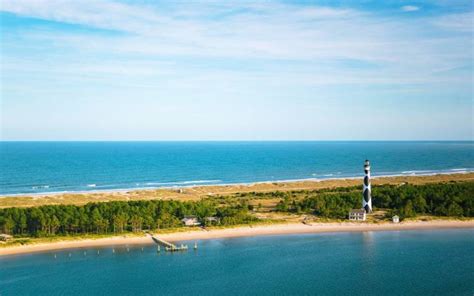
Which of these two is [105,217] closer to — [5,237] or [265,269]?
[5,237]

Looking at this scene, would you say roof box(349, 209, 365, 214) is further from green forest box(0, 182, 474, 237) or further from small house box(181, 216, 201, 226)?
small house box(181, 216, 201, 226)

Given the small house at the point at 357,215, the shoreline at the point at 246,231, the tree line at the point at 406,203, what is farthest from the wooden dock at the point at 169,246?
the small house at the point at 357,215

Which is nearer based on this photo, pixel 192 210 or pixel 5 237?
pixel 5 237

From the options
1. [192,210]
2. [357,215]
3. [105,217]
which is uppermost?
[105,217]

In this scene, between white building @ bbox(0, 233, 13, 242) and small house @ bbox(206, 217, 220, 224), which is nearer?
white building @ bbox(0, 233, 13, 242)

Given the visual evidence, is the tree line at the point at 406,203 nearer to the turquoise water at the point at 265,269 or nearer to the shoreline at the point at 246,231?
the shoreline at the point at 246,231

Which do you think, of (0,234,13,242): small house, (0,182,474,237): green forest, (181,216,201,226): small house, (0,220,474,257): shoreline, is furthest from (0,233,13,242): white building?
(181,216,201,226): small house

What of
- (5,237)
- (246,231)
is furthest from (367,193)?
(5,237)

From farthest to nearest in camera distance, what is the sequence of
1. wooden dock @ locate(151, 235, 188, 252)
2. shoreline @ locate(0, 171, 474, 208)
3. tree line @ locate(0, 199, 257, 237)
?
shoreline @ locate(0, 171, 474, 208) < tree line @ locate(0, 199, 257, 237) < wooden dock @ locate(151, 235, 188, 252)
